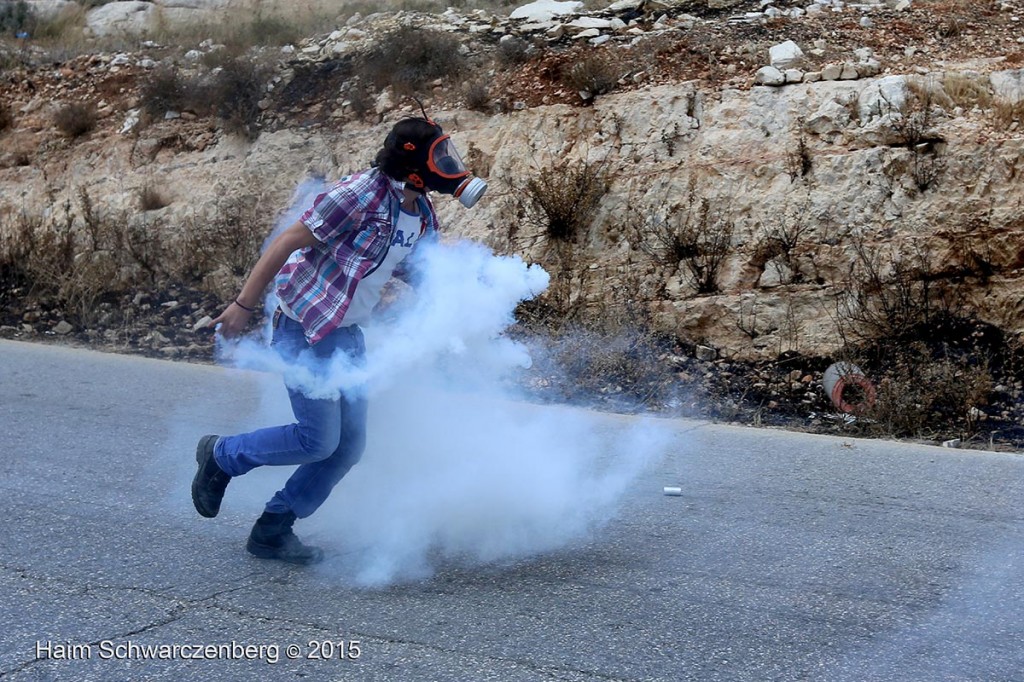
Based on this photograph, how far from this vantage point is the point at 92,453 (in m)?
6.49

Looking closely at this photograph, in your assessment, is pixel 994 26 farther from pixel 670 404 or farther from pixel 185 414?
pixel 185 414

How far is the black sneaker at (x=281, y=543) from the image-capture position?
4602 mm

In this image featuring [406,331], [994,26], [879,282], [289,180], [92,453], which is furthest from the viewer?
[289,180]

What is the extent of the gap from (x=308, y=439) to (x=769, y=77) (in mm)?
7818

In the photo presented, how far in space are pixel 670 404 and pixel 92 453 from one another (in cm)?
408

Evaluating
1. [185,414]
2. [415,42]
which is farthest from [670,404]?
[415,42]

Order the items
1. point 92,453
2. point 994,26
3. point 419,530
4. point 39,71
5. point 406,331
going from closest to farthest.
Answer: point 406,331, point 419,530, point 92,453, point 994,26, point 39,71

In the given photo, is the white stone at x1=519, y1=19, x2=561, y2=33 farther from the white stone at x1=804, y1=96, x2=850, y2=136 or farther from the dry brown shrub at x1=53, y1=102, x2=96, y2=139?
the dry brown shrub at x1=53, y1=102, x2=96, y2=139

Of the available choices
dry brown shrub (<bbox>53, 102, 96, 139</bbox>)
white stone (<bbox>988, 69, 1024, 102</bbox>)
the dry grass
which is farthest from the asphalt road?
dry brown shrub (<bbox>53, 102, 96, 139</bbox>)

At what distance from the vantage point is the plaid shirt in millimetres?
4203

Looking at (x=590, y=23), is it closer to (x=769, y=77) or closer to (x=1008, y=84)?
(x=769, y=77)

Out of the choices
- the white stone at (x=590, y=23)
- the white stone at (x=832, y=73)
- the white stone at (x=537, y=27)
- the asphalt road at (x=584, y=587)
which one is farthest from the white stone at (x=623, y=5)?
the asphalt road at (x=584, y=587)

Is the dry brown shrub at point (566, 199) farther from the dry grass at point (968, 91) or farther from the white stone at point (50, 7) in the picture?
the white stone at point (50, 7)

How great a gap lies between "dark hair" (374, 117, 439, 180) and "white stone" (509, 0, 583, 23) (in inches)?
371
